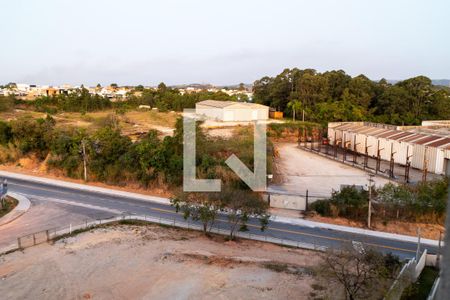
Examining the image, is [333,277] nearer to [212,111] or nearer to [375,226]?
[375,226]

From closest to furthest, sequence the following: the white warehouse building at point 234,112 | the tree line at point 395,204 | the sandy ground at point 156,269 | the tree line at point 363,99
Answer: the sandy ground at point 156,269
the tree line at point 395,204
the white warehouse building at point 234,112
the tree line at point 363,99

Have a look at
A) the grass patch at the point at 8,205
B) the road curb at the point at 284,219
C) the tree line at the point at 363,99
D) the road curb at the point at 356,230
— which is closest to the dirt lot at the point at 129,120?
the road curb at the point at 284,219

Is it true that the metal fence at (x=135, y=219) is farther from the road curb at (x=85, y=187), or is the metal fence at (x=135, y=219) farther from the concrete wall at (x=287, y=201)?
the concrete wall at (x=287, y=201)

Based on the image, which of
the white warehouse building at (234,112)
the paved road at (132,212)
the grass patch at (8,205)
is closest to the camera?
the paved road at (132,212)

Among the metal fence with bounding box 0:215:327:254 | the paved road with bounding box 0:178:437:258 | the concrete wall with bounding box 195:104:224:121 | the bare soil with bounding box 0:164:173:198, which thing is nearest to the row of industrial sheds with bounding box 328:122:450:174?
the paved road with bounding box 0:178:437:258

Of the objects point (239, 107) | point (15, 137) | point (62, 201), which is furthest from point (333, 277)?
point (239, 107)

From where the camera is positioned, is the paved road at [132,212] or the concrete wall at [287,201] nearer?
the paved road at [132,212]
